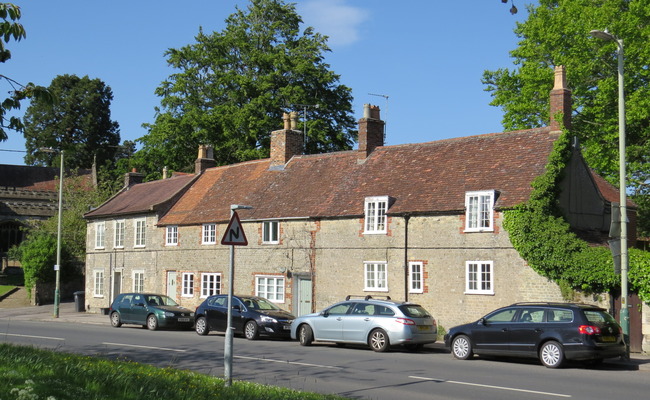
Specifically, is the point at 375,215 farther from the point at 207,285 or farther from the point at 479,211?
the point at 207,285

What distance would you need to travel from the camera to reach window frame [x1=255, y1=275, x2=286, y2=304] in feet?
112

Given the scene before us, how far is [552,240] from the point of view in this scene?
25.2 metres

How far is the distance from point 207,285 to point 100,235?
12998 millimetres

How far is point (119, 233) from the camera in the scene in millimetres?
45969

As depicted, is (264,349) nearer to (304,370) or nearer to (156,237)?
(304,370)

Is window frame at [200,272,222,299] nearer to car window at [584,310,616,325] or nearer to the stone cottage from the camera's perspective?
the stone cottage

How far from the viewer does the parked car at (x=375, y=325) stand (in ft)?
73.5

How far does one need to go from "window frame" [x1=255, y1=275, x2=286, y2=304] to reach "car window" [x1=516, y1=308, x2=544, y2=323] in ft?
52.0

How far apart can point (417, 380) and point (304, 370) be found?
2827 mm

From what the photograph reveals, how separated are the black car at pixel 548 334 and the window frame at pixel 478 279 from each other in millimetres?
6566

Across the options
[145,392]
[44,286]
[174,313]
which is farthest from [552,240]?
[44,286]

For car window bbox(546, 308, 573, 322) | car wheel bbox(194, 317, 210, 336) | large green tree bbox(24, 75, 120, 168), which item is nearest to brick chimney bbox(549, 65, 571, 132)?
car window bbox(546, 308, 573, 322)

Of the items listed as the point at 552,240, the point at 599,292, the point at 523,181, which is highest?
the point at 523,181

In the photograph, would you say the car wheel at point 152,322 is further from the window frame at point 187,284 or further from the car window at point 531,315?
the car window at point 531,315
